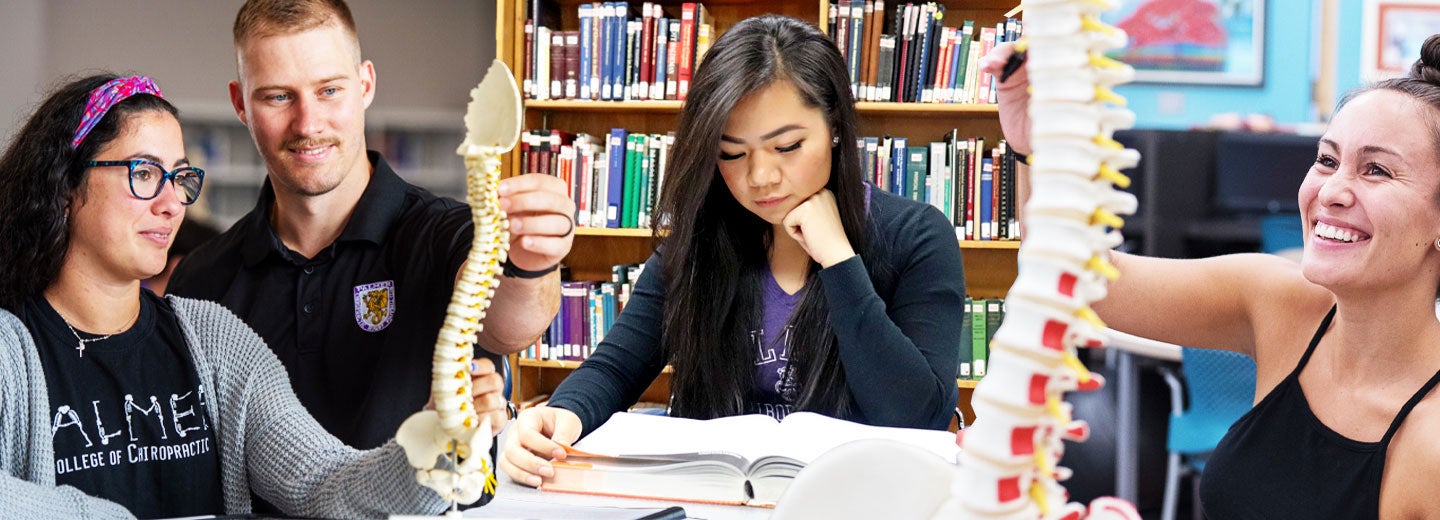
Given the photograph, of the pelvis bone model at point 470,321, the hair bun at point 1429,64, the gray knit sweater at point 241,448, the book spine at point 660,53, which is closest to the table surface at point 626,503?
the gray knit sweater at point 241,448

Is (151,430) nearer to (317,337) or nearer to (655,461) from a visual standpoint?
(317,337)

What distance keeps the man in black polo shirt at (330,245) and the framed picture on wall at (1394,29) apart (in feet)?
13.1

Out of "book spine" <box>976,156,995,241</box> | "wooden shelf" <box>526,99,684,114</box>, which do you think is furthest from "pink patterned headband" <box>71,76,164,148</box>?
"book spine" <box>976,156,995,241</box>

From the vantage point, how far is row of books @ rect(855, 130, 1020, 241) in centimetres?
313

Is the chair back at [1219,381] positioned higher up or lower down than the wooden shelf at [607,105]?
lower down

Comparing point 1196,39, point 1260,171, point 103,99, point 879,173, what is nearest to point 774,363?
point 103,99

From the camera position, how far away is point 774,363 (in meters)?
1.57

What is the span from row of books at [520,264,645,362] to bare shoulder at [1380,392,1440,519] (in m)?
2.40

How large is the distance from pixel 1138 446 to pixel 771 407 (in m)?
2.44

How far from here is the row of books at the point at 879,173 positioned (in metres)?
3.13

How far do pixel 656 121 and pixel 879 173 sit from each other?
2.55 feet

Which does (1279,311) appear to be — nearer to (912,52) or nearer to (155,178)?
(155,178)

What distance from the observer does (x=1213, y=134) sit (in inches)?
139

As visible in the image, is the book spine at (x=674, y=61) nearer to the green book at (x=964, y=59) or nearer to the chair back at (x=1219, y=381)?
the green book at (x=964, y=59)
